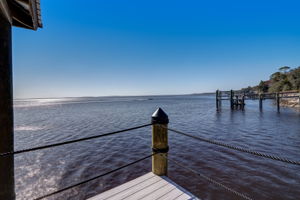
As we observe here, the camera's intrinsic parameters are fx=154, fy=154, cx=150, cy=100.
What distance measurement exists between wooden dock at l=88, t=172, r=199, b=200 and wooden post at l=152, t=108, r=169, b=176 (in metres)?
0.18

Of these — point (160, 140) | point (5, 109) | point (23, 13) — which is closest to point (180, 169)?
point (160, 140)

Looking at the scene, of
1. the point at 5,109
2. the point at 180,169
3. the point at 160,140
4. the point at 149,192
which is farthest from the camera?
the point at 180,169

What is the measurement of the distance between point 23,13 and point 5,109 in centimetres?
151

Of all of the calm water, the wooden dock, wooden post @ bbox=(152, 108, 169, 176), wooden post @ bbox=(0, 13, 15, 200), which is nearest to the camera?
wooden post @ bbox=(0, 13, 15, 200)

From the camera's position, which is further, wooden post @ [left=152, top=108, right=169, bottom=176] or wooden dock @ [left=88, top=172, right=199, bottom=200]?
wooden post @ [left=152, top=108, right=169, bottom=176]

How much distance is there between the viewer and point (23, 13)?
2.24 meters

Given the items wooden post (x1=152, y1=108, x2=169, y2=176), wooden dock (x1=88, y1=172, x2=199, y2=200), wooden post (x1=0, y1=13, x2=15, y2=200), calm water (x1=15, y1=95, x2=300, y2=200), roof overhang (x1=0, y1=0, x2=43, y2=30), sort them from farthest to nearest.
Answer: calm water (x1=15, y1=95, x2=300, y2=200), wooden post (x1=152, y1=108, x2=169, y2=176), wooden dock (x1=88, y1=172, x2=199, y2=200), roof overhang (x1=0, y1=0, x2=43, y2=30), wooden post (x1=0, y1=13, x2=15, y2=200)

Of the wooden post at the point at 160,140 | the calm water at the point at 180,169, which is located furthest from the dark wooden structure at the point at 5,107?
the calm water at the point at 180,169

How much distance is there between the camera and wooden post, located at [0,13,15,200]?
162 centimetres

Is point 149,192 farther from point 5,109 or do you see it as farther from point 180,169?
point 180,169

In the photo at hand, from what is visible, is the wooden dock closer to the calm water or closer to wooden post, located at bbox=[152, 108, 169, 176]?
wooden post, located at bbox=[152, 108, 169, 176]

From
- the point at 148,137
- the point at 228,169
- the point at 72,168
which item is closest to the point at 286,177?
the point at 228,169

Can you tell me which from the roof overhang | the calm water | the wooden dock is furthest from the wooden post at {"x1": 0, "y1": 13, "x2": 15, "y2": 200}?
the calm water

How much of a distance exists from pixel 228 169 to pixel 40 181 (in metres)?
5.18
